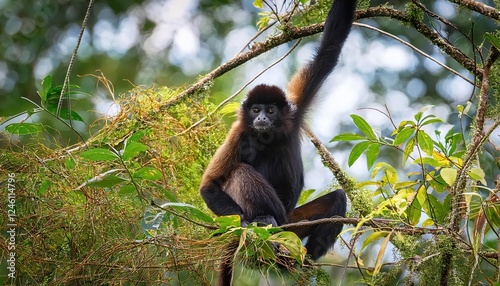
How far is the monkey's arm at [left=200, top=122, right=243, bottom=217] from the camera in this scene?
6.16 m

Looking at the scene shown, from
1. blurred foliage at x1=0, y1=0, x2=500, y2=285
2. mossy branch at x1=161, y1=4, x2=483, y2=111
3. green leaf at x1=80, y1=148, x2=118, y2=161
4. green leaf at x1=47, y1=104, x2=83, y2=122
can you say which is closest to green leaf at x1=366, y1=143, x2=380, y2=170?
blurred foliage at x1=0, y1=0, x2=500, y2=285

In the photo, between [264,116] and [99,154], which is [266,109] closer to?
[264,116]

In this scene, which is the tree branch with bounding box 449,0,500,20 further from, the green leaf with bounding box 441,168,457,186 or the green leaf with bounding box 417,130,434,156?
the green leaf with bounding box 441,168,457,186

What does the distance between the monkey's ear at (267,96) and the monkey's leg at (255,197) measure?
90 cm

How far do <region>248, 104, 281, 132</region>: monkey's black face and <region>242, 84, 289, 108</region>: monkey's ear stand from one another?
2.1 inches

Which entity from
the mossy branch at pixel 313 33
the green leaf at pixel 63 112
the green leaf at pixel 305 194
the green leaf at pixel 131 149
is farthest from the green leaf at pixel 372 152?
the green leaf at pixel 63 112

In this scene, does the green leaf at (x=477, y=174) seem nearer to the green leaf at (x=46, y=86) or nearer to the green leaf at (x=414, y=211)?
the green leaf at (x=414, y=211)

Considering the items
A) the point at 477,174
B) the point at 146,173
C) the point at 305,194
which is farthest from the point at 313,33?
the point at 146,173

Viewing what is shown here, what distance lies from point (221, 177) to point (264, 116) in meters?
0.81

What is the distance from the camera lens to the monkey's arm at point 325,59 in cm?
589

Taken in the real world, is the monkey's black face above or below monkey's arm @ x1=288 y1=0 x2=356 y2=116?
below

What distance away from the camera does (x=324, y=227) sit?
643 centimetres

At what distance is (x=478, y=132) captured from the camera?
444 cm

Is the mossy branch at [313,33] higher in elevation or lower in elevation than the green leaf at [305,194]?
higher
